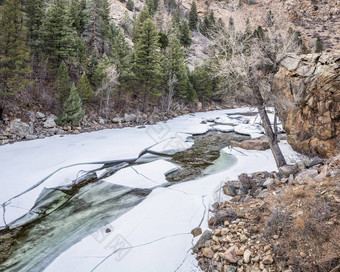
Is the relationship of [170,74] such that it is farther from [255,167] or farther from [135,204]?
[135,204]

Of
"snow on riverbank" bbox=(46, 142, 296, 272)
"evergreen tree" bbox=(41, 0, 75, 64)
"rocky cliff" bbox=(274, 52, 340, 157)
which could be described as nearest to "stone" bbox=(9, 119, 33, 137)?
"evergreen tree" bbox=(41, 0, 75, 64)

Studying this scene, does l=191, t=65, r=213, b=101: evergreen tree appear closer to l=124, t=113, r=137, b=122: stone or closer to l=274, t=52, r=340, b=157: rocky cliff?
l=124, t=113, r=137, b=122: stone

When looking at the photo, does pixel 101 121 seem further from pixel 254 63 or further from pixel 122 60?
pixel 254 63

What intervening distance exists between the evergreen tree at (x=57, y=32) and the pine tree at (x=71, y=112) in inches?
234

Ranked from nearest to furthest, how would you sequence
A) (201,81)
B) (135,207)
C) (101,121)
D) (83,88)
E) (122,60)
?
(135,207) → (83,88) → (101,121) → (122,60) → (201,81)

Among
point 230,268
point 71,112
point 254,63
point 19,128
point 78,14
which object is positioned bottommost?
point 230,268

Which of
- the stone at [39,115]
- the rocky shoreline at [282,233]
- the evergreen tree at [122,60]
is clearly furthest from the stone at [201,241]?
the evergreen tree at [122,60]

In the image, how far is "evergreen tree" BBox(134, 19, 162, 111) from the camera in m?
22.1

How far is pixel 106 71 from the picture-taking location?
64.6 feet

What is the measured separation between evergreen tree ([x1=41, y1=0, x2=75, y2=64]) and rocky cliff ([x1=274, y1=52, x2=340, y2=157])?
18949mm

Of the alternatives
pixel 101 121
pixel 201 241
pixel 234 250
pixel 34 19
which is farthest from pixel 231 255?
pixel 34 19

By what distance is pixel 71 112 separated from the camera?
15.8 m

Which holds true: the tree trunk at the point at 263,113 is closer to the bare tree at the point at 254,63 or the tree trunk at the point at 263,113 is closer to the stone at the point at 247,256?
the bare tree at the point at 254,63

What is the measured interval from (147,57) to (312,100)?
58.8 feet
